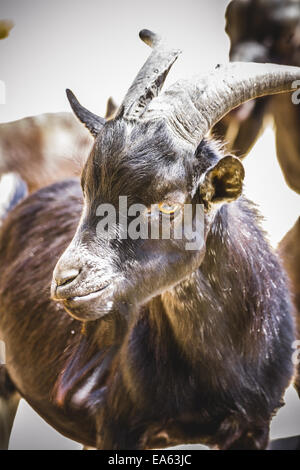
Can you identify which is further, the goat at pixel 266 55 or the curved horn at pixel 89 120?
the goat at pixel 266 55

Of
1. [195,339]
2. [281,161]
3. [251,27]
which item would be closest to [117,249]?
[195,339]

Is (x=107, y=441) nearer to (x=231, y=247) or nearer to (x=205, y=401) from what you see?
(x=205, y=401)

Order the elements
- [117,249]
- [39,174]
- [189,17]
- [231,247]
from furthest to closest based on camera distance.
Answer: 1. [39,174]
2. [189,17]
3. [231,247]
4. [117,249]

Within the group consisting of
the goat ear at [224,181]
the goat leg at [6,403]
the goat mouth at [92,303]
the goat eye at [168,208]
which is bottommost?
the goat leg at [6,403]

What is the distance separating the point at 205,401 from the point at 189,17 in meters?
0.98

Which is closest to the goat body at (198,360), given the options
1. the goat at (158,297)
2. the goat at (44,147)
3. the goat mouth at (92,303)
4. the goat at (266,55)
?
the goat at (158,297)

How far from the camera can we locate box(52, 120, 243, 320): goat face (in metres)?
0.84

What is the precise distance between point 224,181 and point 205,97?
0.17 m

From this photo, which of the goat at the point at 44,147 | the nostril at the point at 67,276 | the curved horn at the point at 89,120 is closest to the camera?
the nostril at the point at 67,276

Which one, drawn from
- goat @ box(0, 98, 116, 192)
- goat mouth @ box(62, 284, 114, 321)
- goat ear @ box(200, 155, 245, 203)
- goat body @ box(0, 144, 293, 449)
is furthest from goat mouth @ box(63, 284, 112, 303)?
goat @ box(0, 98, 116, 192)

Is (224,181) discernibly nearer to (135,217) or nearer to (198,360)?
(135,217)

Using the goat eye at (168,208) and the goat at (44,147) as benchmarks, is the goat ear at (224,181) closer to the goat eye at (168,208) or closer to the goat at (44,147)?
the goat eye at (168,208)

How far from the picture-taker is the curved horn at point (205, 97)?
0.91 m

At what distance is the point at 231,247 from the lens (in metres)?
1.03
